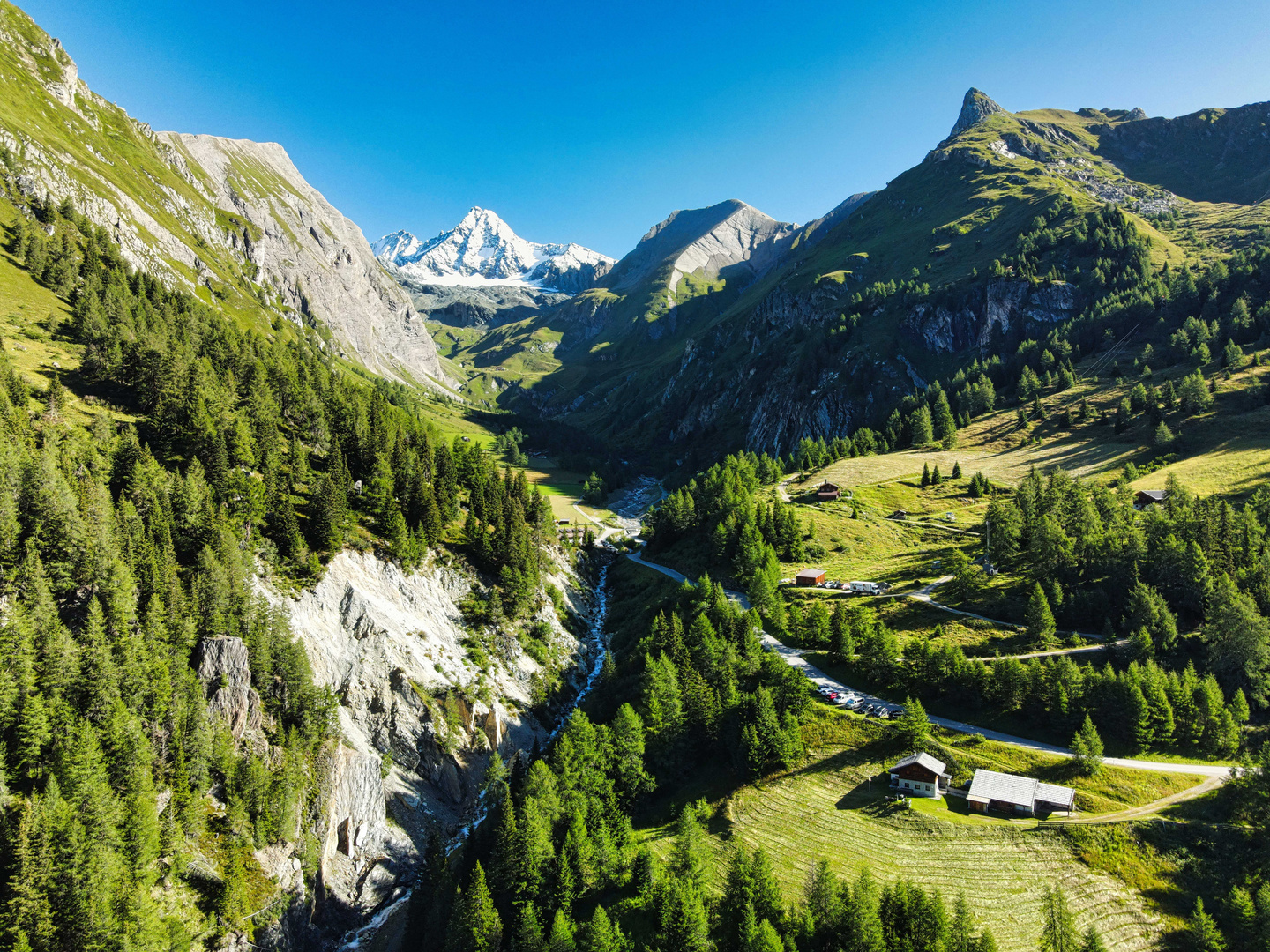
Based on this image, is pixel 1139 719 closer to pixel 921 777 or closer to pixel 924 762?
pixel 924 762

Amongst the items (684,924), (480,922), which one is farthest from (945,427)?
(480,922)

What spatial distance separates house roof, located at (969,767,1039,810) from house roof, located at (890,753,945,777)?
2.55 metres

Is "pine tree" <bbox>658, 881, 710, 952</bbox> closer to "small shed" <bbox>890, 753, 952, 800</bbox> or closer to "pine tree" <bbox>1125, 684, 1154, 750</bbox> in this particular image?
"small shed" <bbox>890, 753, 952, 800</bbox>

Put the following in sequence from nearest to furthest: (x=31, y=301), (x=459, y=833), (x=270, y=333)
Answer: (x=459, y=833)
(x=31, y=301)
(x=270, y=333)

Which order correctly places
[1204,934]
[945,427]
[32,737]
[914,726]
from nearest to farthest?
[1204,934] < [32,737] < [914,726] < [945,427]

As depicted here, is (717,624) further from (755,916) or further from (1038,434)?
(1038,434)

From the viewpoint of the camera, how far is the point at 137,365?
234 feet

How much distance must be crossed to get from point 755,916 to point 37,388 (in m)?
88.5

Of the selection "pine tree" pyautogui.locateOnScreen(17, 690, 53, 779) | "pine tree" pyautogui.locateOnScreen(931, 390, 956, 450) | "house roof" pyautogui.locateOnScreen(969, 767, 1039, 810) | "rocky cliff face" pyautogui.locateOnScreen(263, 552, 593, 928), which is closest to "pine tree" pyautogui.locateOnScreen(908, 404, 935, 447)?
"pine tree" pyautogui.locateOnScreen(931, 390, 956, 450)

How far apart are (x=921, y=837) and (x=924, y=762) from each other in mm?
6277

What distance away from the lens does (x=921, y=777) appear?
5047 centimetres

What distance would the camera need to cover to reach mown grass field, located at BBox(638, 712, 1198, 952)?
39.5 meters

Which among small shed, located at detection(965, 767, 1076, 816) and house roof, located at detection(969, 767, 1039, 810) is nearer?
small shed, located at detection(965, 767, 1076, 816)

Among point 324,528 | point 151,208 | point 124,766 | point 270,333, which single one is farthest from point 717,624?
point 151,208
